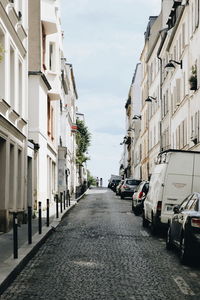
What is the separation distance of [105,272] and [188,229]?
1896mm

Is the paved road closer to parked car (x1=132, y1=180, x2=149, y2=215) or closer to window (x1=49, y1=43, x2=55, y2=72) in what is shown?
parked car (x1=132, y1=180, x2=149, y2=215)

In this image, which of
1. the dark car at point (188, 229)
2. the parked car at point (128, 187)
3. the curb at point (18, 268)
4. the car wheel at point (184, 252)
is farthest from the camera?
the parked car at point (128, 187)

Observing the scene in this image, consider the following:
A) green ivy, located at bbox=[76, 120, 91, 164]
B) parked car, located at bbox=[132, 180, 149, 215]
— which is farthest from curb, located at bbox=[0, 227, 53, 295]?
green ivy, located at bbox=[76, 120, 91, 164]

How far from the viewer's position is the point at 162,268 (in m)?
12.0

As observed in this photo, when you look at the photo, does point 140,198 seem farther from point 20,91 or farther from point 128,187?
point 128,187

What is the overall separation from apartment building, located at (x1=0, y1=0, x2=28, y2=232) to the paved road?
2319mm

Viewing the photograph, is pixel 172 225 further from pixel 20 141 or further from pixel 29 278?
pixel 20 141

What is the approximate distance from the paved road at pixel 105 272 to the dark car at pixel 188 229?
303 millimetres

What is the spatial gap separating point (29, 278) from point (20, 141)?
11952mm

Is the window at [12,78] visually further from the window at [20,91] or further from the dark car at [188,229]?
the dark car at [188,229]

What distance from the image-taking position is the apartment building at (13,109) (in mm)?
18641

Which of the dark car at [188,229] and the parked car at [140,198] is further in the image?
the parked car at [140,198]

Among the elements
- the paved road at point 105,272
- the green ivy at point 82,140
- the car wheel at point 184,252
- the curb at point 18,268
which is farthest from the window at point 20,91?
the green ivy at point 82,140

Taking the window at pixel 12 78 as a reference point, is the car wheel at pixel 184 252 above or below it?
below
